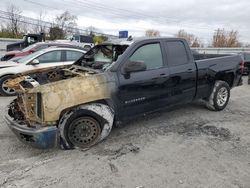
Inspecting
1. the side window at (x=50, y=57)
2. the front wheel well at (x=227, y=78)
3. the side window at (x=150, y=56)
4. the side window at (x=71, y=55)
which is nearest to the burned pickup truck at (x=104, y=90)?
the side window at (x=150, y=56)

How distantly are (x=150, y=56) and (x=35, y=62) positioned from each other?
4.83 meters

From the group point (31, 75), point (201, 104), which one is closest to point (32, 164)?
point (31, 75)

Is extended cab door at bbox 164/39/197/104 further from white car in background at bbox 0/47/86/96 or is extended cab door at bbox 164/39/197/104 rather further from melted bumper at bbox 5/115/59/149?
white car in background at bbox 0/47/86/96

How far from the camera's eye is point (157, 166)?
374cm

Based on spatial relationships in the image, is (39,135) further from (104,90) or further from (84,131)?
(104,90)

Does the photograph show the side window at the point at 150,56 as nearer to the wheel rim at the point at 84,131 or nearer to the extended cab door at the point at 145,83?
the extended cab door at the point at 145,83

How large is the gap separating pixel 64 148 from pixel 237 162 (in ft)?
8.71

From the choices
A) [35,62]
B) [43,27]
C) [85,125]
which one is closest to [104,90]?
[85,125]

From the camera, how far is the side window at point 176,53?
17.1 ft

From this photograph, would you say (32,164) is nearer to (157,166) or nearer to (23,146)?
(23,146)

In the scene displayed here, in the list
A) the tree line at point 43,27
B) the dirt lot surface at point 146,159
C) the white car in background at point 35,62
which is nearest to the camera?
the dirt lot surface at point 146,159

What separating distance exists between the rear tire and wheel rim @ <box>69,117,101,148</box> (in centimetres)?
321

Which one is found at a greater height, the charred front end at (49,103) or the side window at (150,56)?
the side window at (150,56)

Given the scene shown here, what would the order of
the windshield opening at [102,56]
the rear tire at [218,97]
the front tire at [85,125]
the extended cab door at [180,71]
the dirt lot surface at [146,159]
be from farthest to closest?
1. the rear tire at [218,97]
2. the extended cab door at [180,71]
3. the windshield opening at [102,56]
4. the front tire at [85,125]
5. the dirt lot surface at [146,159]
